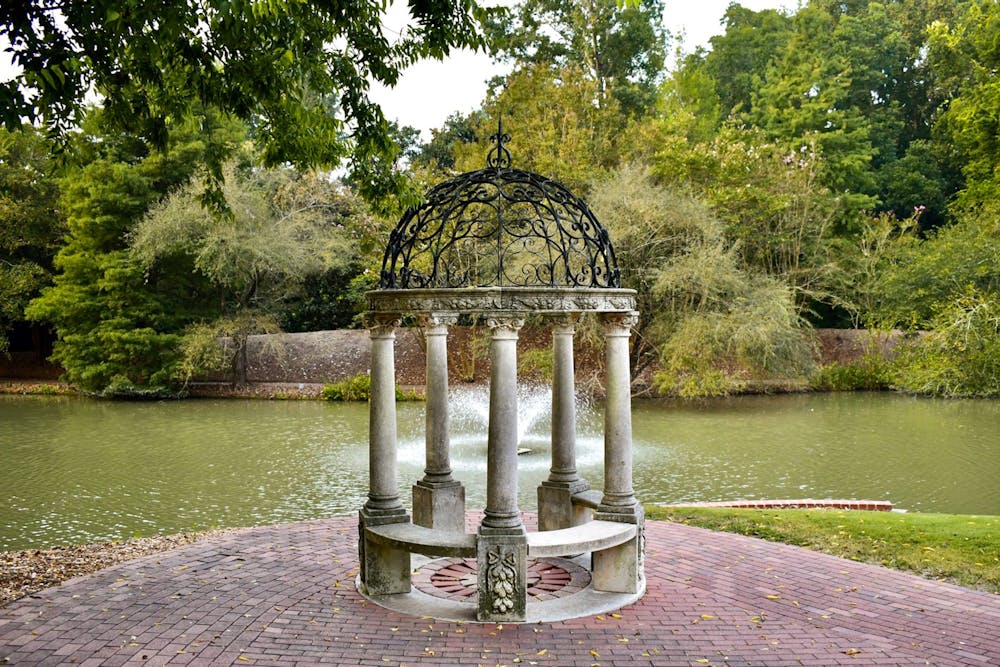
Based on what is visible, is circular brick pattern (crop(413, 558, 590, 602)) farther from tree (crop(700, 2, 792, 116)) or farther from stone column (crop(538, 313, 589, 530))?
tree (crop(700, 2, 792, 116))

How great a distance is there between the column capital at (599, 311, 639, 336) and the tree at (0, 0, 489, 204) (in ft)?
9.41

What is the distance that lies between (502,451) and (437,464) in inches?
72.8

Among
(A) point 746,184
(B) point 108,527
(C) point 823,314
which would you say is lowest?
(B) point 108,527

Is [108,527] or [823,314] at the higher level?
[823,314]

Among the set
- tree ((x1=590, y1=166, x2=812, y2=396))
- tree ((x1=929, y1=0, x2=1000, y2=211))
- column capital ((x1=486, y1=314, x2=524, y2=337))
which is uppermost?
tree ((x1=929, y1=0, x2=1000, y2=211))

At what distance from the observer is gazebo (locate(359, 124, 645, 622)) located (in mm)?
6742

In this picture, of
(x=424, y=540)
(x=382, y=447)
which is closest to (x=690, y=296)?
(x=382, y=447)

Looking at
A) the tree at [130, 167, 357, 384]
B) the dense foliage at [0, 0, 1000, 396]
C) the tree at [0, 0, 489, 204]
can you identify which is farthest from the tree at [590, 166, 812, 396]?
the tree at [0, 0, 489, 204]

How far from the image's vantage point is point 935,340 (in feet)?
36.3

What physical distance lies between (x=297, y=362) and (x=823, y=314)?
20283 mm

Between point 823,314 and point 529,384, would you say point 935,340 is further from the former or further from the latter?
point 823,314

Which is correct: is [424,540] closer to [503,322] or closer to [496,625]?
[496,625]

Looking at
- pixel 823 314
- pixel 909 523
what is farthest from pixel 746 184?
pixel 909 523

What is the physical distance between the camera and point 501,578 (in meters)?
6.66
